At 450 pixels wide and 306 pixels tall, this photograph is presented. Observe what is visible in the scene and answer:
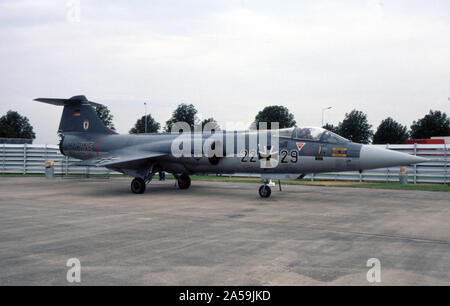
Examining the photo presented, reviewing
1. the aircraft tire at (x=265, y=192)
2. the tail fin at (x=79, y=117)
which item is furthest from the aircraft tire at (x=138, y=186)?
the aircraft tire at (x=265, y=192)

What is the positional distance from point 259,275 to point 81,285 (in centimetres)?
211

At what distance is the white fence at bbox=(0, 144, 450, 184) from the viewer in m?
21.7

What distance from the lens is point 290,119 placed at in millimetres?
77812

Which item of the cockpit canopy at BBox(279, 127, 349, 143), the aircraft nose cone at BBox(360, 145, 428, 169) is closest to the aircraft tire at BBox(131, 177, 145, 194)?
the cockpit canopy at BBox(279, 127, 349, 143)

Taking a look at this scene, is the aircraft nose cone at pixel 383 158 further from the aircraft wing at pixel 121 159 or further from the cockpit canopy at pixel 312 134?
the aircraft wing at pixel 121 159

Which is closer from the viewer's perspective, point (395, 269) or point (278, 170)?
point (395, 269)

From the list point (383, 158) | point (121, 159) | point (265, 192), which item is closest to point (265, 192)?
point (265, 192)

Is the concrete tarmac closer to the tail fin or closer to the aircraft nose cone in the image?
the aircraft nose cone

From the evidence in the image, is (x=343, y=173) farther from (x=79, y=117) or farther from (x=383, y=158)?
(x=79, y=117)

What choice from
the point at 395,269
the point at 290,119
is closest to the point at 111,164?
the point at 395,269

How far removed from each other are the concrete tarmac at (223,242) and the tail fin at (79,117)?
24.6 feet

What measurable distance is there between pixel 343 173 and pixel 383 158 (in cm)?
1152

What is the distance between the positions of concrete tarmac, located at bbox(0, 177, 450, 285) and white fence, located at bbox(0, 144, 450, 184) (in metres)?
8.05
